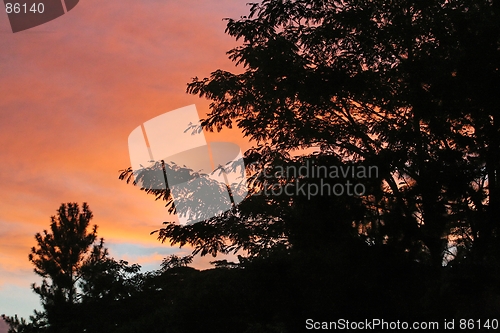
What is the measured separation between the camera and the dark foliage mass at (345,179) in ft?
32.2

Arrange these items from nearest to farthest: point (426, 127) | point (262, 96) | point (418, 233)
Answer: point (418, 233) → point (426, 127) → point (262, 96)

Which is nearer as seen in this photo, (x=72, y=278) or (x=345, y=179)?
(x=345, y=179)

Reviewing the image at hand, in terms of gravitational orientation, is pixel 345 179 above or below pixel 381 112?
below

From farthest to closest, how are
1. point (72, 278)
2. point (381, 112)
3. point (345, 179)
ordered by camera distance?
1. point (72, 278)
2. point (381, 112)
3. point (345, 179)

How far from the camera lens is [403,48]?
14766 mm

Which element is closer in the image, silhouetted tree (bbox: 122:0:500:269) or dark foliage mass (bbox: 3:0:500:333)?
dark foliage mass (bbox: 3:0:500:333)

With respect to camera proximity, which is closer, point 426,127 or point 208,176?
point 426,127

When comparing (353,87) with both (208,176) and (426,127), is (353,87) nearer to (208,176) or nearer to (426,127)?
(426,127)

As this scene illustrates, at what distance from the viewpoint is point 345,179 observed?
11352mm

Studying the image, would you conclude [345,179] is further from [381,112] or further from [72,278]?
[72,278]

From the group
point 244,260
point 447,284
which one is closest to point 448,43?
point 447,284

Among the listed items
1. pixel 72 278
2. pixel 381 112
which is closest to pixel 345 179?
pixel 381 112

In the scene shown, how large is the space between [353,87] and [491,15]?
12.0 feet

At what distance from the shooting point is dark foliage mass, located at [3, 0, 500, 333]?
9.82 meters
